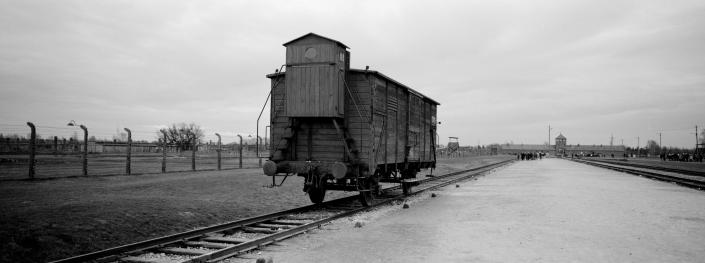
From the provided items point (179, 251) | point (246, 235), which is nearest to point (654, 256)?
point (246, 235)

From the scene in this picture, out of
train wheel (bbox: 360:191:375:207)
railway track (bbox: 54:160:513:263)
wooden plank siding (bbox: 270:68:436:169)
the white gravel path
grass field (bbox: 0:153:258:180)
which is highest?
wooden plank siding (bbox: 270:68:436:169)

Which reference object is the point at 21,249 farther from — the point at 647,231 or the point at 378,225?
the point at 647,231

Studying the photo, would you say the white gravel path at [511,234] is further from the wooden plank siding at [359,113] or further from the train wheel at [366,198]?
the wooden plank siding at [359,113]

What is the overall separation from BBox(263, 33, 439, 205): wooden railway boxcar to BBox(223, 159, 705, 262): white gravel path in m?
1.39

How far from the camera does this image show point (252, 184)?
55.1ft

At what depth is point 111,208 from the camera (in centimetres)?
931

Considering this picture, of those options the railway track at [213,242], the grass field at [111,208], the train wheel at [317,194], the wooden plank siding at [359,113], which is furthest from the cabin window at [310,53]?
the grass field at [111,208]

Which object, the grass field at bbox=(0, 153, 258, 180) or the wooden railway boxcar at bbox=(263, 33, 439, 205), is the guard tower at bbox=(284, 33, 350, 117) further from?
the grass field at bbox=(0, 153, 258, 180)

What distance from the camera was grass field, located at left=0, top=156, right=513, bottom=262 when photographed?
680cm

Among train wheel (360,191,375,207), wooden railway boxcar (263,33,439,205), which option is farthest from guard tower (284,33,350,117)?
train wheel (360,191,375,207)

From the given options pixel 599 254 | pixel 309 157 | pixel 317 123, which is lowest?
pixel 599 254

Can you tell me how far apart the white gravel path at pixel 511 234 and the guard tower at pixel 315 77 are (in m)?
2.83

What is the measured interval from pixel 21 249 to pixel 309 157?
647 centimetres

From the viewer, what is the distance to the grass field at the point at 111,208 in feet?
22.3
